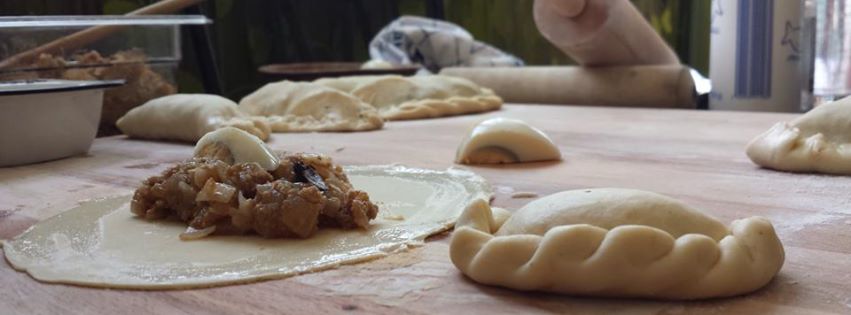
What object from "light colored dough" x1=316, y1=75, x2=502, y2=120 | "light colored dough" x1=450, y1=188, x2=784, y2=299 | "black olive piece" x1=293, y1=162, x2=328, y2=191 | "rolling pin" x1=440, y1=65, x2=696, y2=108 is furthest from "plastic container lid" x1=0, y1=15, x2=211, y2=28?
"light colored dough" x1=450, y1=188, x2=784, y2=299

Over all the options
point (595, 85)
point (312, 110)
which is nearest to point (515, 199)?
point (312, 110)

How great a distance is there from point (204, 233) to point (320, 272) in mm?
258

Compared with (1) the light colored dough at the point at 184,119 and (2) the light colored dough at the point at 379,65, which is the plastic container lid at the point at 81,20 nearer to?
(1) the light colored dough at the point at 184,119

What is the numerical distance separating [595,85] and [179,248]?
8.39 feet

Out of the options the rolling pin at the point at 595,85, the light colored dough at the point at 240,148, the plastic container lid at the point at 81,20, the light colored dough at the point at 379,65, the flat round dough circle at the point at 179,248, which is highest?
the plastic container lid at the point at 81,20

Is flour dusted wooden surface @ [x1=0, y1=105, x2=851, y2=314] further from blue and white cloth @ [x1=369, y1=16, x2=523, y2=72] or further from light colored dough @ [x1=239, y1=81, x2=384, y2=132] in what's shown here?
blue and white cloth @ [x1=369, y1=16, x2=523, y2=72]

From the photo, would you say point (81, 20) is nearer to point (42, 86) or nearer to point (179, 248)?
point (42, 86)

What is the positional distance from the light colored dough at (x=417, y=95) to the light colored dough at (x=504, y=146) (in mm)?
1113

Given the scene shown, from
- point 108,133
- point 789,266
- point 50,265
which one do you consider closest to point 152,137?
point 108,133

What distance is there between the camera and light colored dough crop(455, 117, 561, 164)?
191 centimetres

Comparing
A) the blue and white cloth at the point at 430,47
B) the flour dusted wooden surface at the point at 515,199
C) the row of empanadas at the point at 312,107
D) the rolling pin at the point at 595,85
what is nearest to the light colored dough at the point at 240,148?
the flour dusted wooden surface at the point at 515,199

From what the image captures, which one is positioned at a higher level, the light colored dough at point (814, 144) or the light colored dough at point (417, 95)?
the light colored dough at point (814, 144)

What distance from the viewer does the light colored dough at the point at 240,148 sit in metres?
1.31

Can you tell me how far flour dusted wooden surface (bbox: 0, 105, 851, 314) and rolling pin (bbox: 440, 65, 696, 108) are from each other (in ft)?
0.71
